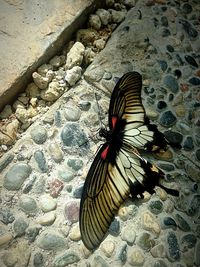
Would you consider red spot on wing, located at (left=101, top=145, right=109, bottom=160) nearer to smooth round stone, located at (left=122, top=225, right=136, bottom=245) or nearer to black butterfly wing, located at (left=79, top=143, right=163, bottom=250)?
black butterfly wing, located at (left=79, top=143, right=163, bottom=250)

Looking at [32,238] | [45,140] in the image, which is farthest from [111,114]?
[32,238]

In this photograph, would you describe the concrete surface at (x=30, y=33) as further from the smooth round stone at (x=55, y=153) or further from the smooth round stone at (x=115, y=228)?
the smooth round stone at (x=115, y=228)

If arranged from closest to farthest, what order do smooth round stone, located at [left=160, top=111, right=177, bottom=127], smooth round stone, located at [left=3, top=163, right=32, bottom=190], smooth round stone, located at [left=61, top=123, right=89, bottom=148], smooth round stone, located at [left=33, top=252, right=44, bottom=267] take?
1. smooth round stone, located at [left=33, top=252, right=44, bottom=267]
2. smooth round stone, located at [left=3, top=163, right=32, bottom=190]
3. smooth round stone, located at [left=61, top=123, right=89, bottom=148]
4. smooth round stone, located at [left=160, top=111, right=177, bottom=127]

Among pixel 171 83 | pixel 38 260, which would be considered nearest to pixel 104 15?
pixel 171 83

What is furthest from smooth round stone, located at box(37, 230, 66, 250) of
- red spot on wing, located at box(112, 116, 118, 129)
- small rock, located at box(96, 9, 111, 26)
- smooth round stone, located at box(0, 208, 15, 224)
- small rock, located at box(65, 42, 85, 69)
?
small rock, located at box(96, 9, 111, 26)

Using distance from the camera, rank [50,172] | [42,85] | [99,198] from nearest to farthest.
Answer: [99,198], [50,172], [42,85]

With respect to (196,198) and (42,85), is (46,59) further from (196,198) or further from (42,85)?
(196,198)
